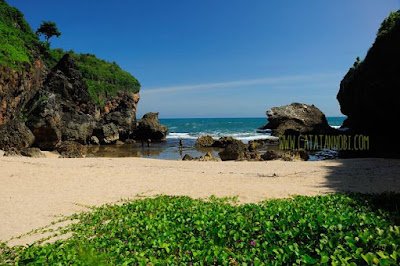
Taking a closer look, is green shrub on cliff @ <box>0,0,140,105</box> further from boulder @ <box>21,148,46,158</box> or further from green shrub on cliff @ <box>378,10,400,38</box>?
green shrub on cliff @ <box>378,10,400,38</box>

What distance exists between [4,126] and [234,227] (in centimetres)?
3084

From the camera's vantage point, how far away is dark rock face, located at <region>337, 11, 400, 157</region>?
97.8 feet

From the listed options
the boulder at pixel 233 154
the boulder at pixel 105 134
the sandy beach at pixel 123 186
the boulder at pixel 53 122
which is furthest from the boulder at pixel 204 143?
the sandy beach at pixel 123 186

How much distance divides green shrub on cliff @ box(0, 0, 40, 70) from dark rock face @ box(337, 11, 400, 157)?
43.3 meters

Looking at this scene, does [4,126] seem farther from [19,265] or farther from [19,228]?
[19,265]

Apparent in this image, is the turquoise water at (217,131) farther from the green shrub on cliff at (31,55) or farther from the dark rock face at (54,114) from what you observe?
the green shrub on cliff at (31,55)

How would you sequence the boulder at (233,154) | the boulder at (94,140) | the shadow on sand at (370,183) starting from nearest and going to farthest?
the shadow on sand at (370,183)
the boulder at (233,154)
the boulder at (94,140)

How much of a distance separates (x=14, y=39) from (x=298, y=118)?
58.5 m

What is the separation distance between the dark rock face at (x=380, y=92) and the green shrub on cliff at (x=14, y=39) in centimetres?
4328

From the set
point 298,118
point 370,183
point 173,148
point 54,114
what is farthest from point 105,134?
point 298,118

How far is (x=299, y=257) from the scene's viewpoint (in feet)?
13.9

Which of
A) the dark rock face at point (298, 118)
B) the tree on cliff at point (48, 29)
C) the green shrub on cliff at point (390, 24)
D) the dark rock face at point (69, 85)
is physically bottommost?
the dark rock face at point (298, 118)

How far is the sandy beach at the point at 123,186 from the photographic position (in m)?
10.3

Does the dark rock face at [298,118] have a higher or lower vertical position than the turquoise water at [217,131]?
higher
